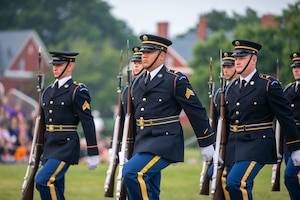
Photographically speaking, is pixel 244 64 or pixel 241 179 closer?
pixel 241 179

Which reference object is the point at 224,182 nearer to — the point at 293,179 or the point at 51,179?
the point at 293,179

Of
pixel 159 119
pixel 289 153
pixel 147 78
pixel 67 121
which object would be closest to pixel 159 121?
pixel 159 119

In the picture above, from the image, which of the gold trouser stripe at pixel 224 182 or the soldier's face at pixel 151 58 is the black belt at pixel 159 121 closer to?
the soldier's face at pixel 151 58

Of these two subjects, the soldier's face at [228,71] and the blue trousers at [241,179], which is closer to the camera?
the blue trousers at [241,179]

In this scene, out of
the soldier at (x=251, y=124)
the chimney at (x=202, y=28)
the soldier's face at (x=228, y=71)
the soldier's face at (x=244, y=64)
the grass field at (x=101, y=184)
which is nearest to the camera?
the soldier at (x=251, y=124)

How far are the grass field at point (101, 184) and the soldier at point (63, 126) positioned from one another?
144 inches

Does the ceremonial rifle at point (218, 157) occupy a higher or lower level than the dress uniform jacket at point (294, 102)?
lower

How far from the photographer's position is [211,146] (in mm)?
10297

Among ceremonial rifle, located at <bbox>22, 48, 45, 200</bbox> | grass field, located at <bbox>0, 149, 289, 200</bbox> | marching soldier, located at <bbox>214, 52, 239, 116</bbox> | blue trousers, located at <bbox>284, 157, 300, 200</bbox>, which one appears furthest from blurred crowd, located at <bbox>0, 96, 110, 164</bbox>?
blue trousers, located at <bbox>284, 157, 300, 200</bbox>

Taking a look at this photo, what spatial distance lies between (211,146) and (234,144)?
0.72m

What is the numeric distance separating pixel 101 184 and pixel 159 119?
8471 mm

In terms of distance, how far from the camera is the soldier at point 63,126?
1128 cm

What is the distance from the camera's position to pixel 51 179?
1105 cm

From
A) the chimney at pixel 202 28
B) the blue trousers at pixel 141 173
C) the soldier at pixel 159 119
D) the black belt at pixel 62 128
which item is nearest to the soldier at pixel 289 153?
the soldier at pixel 159 119
